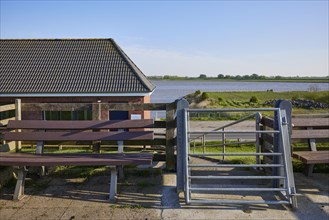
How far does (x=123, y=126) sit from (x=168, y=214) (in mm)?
1758

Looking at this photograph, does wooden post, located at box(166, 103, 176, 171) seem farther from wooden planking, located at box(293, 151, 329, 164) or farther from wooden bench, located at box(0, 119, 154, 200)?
wooden planking, located at box(293, 151, 329, 164)

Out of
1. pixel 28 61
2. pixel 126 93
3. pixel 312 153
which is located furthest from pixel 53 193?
pixel 28 61

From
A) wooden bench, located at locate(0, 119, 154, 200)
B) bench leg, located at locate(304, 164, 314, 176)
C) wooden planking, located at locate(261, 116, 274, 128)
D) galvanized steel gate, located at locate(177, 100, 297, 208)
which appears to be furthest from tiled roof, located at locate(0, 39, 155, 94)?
galvanized steel gate, located at locate(177, 100, 297, 208)

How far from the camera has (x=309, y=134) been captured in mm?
5832

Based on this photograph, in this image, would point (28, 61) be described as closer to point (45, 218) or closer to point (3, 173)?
point (3, 173)

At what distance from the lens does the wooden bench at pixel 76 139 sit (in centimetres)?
454

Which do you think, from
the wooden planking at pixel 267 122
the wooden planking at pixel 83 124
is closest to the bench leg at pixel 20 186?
the wooden planking at pixel 83 124

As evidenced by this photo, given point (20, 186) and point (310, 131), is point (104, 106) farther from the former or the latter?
point (310, 131)

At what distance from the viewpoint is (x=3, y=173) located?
16.8 feet

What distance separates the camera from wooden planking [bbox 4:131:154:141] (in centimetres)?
512

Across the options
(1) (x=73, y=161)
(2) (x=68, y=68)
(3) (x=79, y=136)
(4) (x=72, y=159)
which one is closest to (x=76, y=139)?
(3) (x=79, y=136)

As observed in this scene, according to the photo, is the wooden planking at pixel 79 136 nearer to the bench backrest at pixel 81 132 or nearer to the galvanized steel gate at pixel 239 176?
the bench backrest at pixel 81 132

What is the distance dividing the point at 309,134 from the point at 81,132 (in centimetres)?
396

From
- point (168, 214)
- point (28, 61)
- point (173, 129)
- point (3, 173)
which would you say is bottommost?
point (168, 214)
